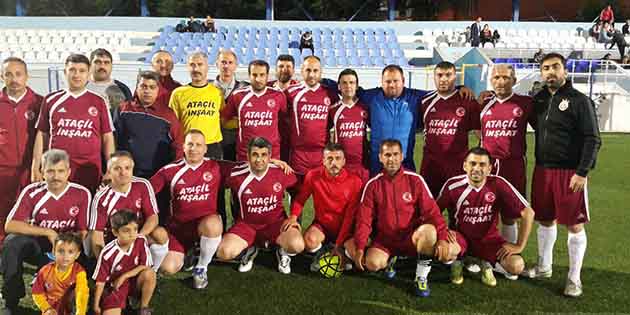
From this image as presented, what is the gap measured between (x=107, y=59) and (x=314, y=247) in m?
2.32

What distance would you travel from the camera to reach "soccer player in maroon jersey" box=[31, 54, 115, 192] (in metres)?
3.97

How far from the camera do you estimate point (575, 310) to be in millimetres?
3512

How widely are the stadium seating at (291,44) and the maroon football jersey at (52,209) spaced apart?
1511 cm

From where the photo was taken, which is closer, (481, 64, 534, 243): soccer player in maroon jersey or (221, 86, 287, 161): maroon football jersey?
(481, 64, 534, 243): soccer player in maroon jersey

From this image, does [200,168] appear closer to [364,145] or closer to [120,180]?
[120,180]

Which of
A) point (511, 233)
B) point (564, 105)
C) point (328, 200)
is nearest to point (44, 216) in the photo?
point (328, 200)

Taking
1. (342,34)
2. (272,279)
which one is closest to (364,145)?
(272,279)

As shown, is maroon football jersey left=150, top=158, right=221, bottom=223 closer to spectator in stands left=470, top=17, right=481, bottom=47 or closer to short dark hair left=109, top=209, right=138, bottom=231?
short dark hair left=109, top=209, right=138, bottom=231

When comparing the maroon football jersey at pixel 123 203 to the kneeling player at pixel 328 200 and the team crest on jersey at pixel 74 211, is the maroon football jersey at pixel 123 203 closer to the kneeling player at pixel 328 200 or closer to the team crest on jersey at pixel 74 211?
the team crest on jersey at pixel 74 211

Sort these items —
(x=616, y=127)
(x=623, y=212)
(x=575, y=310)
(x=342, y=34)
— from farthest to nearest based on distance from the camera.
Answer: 1. (x=342, y=34)
2. (x=616, y=127)
3. (x=623, y=212)
4. (x=575, y=310)

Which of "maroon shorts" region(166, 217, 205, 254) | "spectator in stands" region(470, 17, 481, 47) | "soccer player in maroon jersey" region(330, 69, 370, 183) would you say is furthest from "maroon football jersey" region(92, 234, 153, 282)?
"spectator in stands" region(470, 17, 481, 47)

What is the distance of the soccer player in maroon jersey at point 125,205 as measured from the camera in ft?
11.8

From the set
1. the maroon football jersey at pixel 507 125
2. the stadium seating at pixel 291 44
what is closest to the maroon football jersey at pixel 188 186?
the maroon football jersey at pixel 507 125

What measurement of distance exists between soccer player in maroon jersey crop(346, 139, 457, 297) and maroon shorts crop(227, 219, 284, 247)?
1.90 ft
